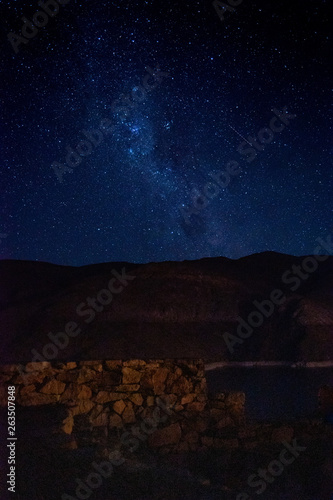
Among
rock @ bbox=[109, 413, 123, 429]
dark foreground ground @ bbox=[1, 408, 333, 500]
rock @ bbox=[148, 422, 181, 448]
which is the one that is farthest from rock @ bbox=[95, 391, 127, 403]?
rock @ bbox=[148, 422, 181, 448]

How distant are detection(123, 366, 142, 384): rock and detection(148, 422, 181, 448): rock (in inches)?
31.9

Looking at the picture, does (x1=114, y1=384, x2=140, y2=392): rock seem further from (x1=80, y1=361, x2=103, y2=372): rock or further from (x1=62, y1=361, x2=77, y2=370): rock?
(x1=62, y1=361, x2=77, y2=370): rock

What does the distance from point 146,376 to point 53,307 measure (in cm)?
4200

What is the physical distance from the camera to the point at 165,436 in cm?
707

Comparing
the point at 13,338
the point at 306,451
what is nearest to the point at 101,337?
the point at 13,338

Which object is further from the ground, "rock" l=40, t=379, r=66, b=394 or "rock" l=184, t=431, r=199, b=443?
"rock" l=40, t=379, r=66, b=394

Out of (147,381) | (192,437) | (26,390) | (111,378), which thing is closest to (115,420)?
(111,378)

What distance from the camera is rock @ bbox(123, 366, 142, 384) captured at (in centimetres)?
701

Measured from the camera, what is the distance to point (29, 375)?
6578 mm

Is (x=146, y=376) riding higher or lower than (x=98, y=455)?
higher

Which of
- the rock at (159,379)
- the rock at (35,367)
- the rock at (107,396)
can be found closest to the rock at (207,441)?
the rock at (159,379)

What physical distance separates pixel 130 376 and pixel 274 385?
2909 centimetres

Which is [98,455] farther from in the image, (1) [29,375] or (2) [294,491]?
(2) [294,491]

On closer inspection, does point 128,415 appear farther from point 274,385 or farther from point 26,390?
point 274,385
